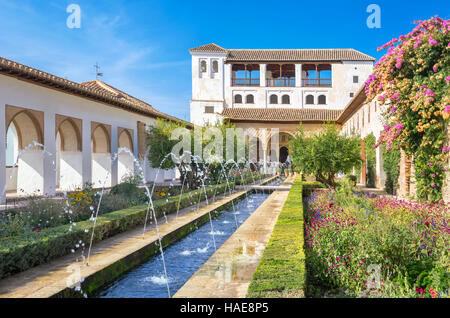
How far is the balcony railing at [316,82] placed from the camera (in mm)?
35844

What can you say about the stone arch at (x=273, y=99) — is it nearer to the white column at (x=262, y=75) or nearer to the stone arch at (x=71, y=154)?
the white column at (x=262, y=75)

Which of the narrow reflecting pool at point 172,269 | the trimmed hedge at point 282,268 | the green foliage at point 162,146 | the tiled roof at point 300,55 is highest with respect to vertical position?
the tiled roof at point 300,55

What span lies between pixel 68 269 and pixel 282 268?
257 centimetres

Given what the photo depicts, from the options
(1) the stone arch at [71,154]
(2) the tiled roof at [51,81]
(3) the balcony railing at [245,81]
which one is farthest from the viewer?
(3) the balcony railing at [245,81]

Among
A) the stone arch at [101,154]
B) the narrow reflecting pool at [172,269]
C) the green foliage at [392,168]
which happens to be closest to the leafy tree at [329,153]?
the green foliage at [392,168]

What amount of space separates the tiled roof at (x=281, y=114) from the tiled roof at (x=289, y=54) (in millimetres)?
4709

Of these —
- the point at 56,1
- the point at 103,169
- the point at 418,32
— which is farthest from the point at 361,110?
the point at 56,1

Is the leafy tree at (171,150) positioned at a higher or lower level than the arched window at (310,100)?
lower

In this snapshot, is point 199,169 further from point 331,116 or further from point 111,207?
point 331,116

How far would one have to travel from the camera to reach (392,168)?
14.4 metres

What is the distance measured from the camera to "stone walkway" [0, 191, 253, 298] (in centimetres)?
374

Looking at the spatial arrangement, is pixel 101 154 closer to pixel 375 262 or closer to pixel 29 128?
pixel 29 128

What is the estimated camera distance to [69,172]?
16062 millimetres

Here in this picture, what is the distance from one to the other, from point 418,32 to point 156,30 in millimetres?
6523
